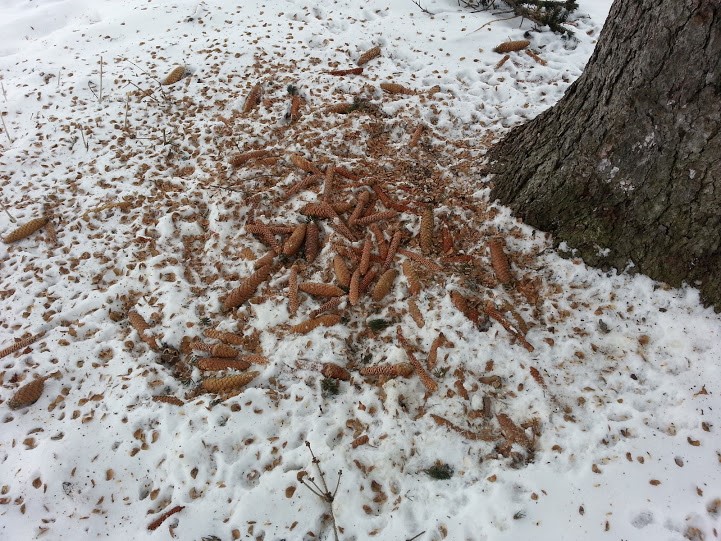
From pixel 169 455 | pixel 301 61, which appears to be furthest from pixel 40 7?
pixel 169 455

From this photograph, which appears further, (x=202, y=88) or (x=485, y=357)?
(x=202, y=88)

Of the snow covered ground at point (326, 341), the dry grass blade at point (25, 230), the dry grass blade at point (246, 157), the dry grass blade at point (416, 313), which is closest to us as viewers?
the snow covered ground at point (326, 341)

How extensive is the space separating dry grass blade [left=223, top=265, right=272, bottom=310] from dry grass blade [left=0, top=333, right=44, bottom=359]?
119 centimetres

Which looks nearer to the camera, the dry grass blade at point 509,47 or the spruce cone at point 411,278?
the spruce cone at point 411,278

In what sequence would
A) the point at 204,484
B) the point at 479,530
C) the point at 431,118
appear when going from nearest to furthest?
the point at 479,530, the point at 204,484, the point at 431,118

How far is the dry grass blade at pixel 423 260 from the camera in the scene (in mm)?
2821

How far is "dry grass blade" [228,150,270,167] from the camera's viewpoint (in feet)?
12.1

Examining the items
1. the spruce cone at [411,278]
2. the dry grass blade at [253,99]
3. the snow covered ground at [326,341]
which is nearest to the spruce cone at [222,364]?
the snow covered ground at [326,341]

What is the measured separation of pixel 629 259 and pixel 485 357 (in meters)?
1.00

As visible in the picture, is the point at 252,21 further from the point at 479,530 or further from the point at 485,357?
the point at 479,530

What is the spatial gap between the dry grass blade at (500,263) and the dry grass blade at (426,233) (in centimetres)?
38

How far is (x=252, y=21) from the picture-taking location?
536 centimetres

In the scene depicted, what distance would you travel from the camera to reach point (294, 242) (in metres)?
3.04

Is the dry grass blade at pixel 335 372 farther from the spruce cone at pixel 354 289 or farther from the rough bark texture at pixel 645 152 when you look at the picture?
the rough bark texture at pixel 645 152
